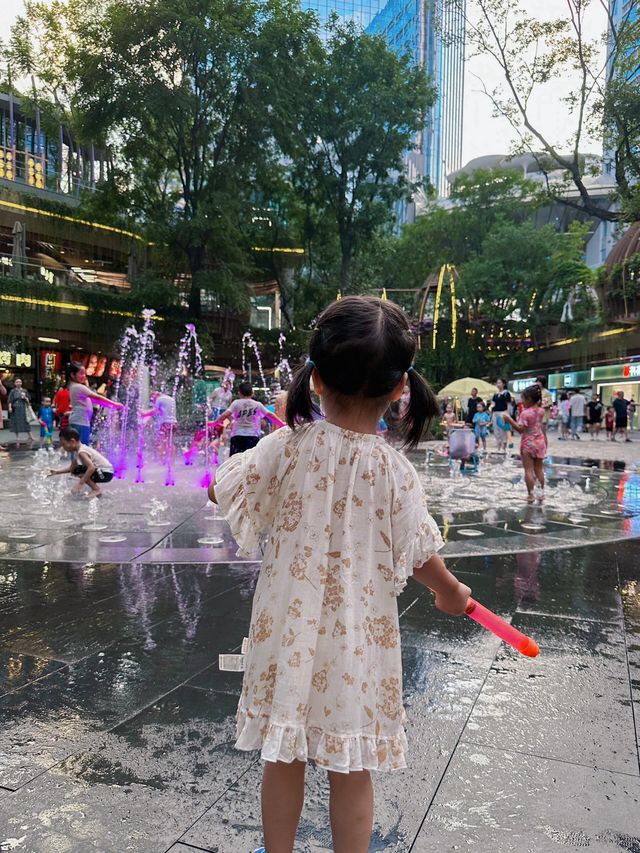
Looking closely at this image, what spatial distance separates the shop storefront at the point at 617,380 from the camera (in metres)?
33.0

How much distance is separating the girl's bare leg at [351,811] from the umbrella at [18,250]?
95.8ft

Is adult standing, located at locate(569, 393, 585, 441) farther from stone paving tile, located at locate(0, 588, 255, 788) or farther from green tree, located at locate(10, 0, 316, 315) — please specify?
stone paving tile, located at locate(0, 588, 255, 788)

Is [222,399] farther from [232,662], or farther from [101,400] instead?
[232,662]

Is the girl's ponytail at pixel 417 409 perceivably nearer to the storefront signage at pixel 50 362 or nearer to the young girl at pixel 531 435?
the young girl at pixel 531 435

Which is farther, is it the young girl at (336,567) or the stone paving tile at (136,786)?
the stone paving tile at (136,786)

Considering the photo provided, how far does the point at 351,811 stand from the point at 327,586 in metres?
0.55

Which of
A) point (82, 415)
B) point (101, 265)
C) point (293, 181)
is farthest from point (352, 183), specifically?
point (82, 415)

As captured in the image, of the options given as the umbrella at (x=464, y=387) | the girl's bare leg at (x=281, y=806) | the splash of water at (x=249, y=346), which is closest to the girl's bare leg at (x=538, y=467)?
Answer: the girl's bare leg at (x=281, y=806)

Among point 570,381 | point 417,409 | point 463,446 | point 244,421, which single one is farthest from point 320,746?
point 570,381

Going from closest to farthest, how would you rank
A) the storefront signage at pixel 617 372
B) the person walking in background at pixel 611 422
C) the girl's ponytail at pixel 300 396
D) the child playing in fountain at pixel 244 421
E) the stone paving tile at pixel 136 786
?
the girl's ponytail at pixel 300 396, the stone paving tile at pixel 136 786, the child playing in fountain at pixel 244 421, the person walking in background at pixel 611 422, the storefront signage at pixel 617 372

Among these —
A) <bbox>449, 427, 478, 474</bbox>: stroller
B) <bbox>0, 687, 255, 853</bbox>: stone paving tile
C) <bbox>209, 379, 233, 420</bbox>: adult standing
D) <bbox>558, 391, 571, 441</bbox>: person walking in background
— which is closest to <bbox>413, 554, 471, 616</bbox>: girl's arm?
<bbox>0, 687, 255, 853</bbox>: stone paving tile

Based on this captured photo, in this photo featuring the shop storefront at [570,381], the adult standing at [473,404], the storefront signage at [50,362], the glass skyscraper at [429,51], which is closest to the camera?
the glass skyscraper at [429,51]

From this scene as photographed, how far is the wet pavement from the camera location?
198 centimetres

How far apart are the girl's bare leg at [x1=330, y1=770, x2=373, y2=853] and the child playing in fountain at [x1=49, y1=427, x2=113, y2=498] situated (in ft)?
23.3
